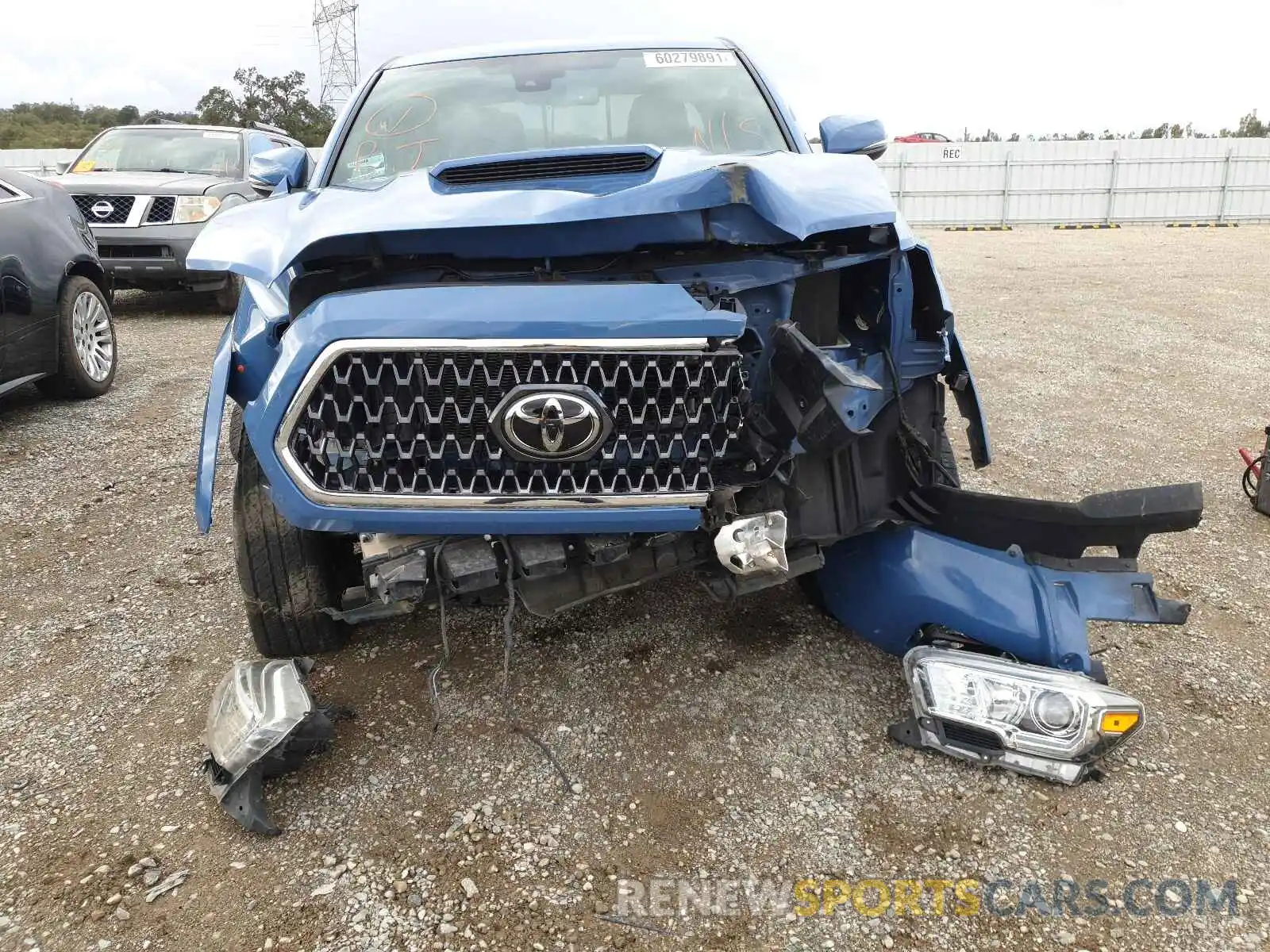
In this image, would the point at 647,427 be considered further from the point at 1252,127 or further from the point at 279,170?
the point at 1252,127

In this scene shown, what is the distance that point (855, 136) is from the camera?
326cm

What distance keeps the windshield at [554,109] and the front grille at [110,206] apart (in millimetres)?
5279

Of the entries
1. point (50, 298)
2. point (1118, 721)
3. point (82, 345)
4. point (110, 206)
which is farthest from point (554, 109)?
point (110, 206)

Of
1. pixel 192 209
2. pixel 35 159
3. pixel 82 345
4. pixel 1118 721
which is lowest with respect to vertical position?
pixel 1118 721

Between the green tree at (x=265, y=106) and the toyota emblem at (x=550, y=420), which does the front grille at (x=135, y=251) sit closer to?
the toyota emblem at (x=550, y=420)

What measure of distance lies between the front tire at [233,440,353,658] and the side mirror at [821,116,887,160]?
91.8 inches

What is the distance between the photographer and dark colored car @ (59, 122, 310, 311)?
24.6 feet

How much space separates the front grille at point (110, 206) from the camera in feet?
24.7

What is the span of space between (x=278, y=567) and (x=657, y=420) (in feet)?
4.27

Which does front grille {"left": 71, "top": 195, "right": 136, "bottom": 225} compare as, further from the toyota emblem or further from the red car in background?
the red car in background

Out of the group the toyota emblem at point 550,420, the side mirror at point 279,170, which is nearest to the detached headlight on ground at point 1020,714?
the toyota emblem at point 550,420

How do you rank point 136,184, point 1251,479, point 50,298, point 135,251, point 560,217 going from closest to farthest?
1. point 560,217
2. point 1251,479
3. point 50,298
4. point 135,251
5. point 136,184

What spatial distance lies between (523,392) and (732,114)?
6.60ft

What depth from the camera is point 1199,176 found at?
67.2ft
